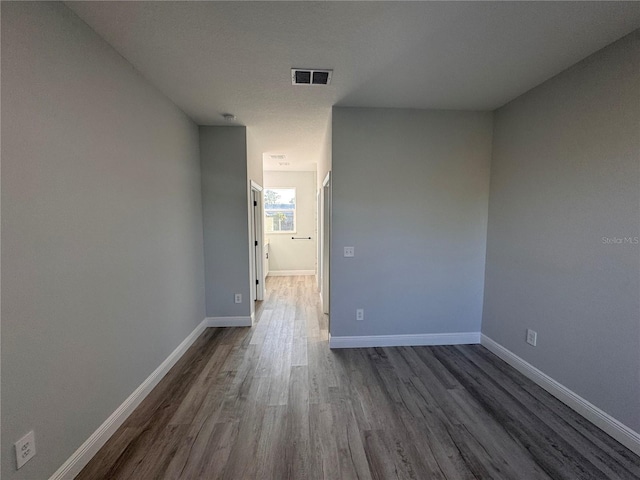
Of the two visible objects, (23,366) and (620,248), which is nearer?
(23,366)

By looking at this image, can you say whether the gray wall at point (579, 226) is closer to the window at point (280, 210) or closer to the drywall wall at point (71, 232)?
the drywall wall at point (71, 232)

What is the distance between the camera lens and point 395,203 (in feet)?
9.29

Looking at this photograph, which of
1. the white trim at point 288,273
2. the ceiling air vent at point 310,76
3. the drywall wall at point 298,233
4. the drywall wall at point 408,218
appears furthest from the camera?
the white trim at point 288,273

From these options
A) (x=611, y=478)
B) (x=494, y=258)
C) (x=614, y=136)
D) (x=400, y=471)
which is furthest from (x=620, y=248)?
(x=400, y=471)

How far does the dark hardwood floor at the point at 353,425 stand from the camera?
1508 mm

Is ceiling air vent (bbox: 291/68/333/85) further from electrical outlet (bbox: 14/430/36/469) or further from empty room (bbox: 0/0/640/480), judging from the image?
electrical outlet (bbox: 14/430/36/469)

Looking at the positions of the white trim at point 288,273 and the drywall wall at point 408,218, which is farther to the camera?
the white trim at point 288,273

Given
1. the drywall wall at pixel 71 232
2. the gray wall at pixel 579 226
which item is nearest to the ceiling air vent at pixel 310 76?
the drywall wall at pixel 71 232

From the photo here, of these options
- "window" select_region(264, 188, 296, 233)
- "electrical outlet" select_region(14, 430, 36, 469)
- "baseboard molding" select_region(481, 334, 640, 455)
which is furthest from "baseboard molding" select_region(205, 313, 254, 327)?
"window" select_region(264, 188, 296, 233)

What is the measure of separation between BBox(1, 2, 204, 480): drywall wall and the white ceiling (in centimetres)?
33

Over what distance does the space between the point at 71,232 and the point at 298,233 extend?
5197 mm

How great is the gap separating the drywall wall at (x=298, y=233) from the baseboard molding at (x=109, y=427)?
407cm

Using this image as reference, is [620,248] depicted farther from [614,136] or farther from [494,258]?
[494,258]

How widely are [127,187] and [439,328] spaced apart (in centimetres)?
320
